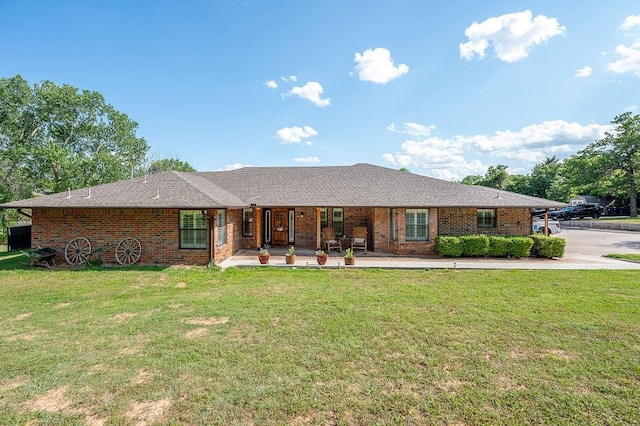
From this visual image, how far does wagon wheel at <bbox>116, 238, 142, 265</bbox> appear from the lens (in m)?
10.9

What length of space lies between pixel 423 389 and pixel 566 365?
7.19 ft

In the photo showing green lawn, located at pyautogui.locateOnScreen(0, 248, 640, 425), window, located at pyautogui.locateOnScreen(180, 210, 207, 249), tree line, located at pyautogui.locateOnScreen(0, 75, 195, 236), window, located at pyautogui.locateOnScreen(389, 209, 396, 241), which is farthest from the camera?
tree line, located at pyautogui.locateOnScreen(0, 75, 195, 236)

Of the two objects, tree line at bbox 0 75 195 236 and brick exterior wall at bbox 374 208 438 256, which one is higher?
tree line at bbox 0 75 195 236

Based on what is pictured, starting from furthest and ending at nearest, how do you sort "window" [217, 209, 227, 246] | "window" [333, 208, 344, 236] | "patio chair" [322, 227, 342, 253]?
"window" [333, 208, 344, 236] < "patio chair" [322, 227, 342, 253] < "window" [217, 209, 227, 246]

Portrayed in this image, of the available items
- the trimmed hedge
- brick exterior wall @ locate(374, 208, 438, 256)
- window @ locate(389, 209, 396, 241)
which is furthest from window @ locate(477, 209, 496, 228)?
window @ locate(389, 209, 396, 241)

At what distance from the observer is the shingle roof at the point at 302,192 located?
10938mm

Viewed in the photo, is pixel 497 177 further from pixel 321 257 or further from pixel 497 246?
pixel 321 257

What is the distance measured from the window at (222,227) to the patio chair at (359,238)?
5.45 metres

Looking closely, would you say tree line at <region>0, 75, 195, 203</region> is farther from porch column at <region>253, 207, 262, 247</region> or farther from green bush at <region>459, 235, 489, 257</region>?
green bush at <region>459, 235, 489, 257</region>

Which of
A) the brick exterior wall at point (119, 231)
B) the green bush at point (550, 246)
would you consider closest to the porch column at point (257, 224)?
the brick exterior wall at point (119, 231)

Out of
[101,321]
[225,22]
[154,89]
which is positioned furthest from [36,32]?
[101,321]

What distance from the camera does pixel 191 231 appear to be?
11.0m

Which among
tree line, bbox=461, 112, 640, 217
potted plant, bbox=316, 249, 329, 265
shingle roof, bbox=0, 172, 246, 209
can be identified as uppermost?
tree line, bbox=461, 112, 640, 217

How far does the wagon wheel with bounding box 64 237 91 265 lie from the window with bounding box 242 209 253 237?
620cm
